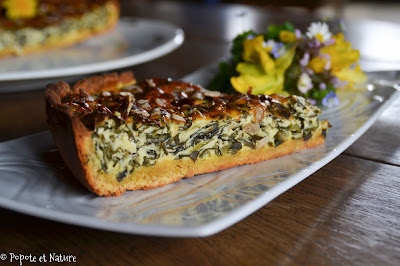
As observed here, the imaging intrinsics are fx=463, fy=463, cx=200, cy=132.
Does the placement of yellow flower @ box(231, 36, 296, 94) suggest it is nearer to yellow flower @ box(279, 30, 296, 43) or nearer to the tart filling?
yellow flower @ box(279, 30, 296, 43)

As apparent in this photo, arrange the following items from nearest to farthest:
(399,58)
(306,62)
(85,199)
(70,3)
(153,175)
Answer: (85,199), (153,175), (306,62), (399,58), (70,3)

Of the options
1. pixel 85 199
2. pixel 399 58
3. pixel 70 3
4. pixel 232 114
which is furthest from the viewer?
pixel 70 3

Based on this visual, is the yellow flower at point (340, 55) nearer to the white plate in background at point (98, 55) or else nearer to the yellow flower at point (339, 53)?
the yellow flower at point (339, 53)

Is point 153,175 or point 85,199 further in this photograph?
point 153,175

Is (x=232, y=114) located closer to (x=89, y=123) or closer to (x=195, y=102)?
(x=195, y=102)

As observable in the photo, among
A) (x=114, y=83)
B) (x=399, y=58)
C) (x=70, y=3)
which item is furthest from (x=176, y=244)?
(x=70, y=3)

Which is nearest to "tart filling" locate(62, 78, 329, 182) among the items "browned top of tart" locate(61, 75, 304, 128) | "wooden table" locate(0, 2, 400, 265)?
"browned top of tart" locate(61, 75, 304, 128)

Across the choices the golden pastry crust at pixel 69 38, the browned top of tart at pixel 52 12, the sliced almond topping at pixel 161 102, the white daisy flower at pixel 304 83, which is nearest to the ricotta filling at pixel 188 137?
the sliced almond topping at pixel 161 102

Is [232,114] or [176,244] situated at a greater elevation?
[232,114]
